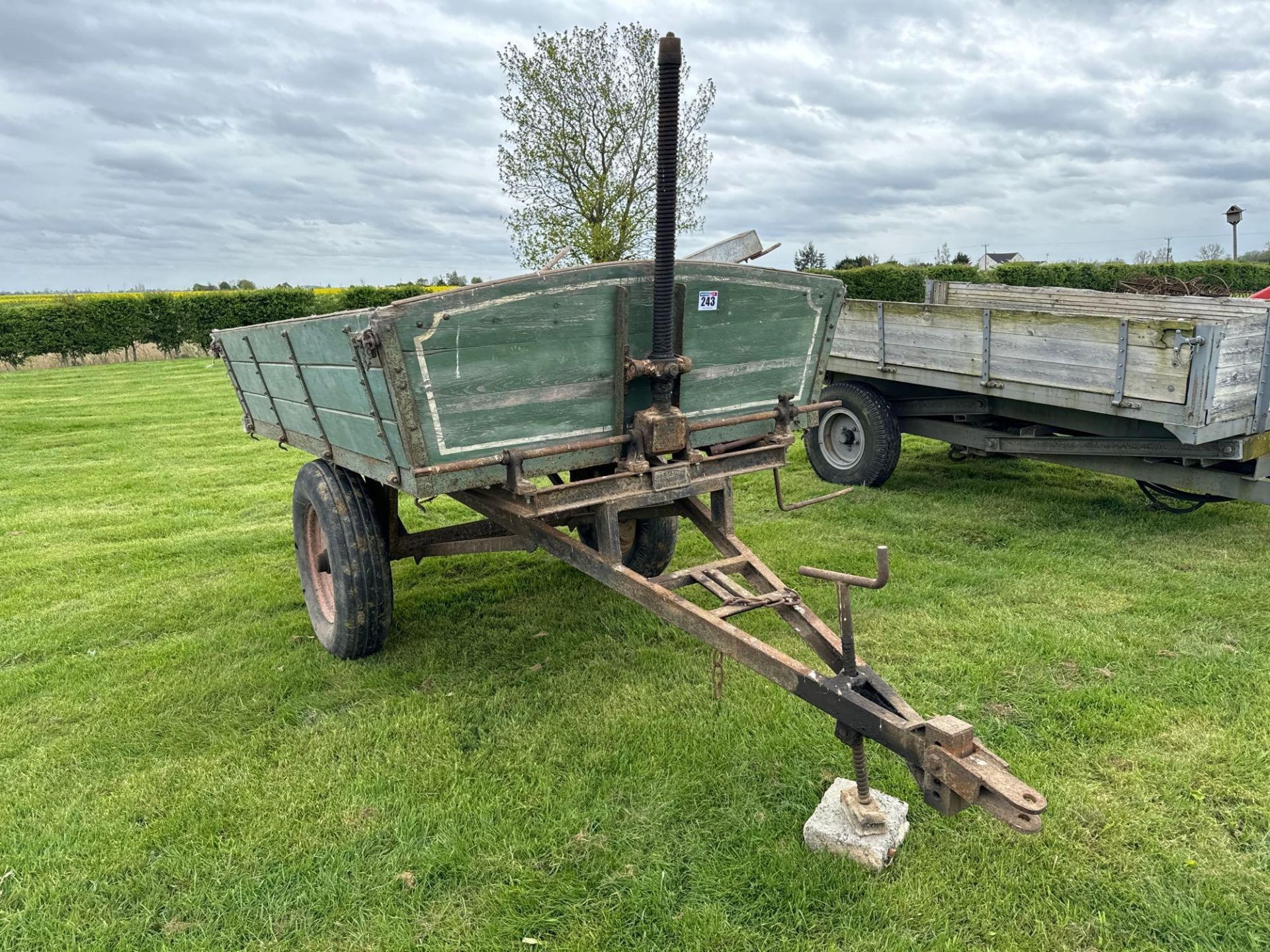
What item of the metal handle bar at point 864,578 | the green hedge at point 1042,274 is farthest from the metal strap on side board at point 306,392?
the green hedge at point 1042,274

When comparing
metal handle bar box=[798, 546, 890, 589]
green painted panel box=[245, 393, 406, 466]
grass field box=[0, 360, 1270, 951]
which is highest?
green painted panel box=[245, 393, 406, 466]

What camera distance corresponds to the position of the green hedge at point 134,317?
20828mm

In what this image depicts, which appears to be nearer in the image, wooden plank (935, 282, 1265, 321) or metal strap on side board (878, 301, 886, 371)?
wooden plank (935, 282, 1265, 321)

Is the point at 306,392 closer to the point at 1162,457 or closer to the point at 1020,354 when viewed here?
the point at 1020,354

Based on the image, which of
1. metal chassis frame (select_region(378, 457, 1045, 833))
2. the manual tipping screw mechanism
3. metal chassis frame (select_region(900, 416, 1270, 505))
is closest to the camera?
metal chassis frame (select_region(378, 457, 1045, 833))

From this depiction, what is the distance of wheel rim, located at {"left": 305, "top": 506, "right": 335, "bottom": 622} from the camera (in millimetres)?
4613

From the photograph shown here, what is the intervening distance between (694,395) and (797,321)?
631 mm

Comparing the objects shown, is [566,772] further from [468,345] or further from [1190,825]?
[1190,825]

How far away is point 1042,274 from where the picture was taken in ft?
75.6

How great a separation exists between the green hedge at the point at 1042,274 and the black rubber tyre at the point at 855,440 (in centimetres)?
1579

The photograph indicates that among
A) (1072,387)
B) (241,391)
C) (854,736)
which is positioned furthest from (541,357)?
(1072,387)

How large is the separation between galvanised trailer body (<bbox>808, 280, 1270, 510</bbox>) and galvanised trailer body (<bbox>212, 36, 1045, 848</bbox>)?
2.35m

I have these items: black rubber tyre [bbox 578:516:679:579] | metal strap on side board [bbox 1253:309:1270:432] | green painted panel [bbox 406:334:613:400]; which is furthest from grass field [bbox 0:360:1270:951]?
green painted panel [bbox 406:334:613:400]

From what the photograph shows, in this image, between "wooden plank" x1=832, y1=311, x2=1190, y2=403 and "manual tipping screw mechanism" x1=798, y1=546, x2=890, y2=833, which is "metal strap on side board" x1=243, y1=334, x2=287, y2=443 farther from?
"wooden plank" x1=832, y1=311, x2=1190, y2=403
